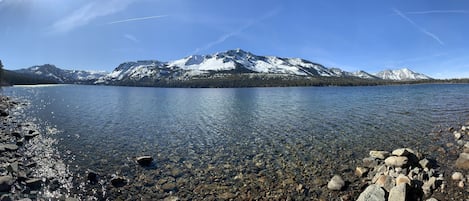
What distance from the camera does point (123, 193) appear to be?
1467 centimetres

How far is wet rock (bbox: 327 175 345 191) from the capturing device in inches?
579

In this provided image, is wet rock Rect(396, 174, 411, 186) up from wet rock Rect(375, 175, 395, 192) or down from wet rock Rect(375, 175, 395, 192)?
up

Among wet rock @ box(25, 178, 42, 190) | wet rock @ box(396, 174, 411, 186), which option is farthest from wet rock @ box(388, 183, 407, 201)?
wet rock @ box(25, 178, 42, 190)

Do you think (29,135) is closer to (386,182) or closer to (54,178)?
(54,178)

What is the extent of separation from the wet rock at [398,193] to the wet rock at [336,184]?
2682mm

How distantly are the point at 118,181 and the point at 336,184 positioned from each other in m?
12.5

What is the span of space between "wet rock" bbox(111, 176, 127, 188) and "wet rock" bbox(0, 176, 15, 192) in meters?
4.98

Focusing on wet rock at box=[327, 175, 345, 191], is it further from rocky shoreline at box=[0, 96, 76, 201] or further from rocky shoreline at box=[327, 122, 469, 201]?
rocky shoreline at box=[0, 96, 76, 201]

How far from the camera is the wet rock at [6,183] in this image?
13945mm

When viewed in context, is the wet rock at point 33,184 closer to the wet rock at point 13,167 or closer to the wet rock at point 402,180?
the wet rock at point 13,167

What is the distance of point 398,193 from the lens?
12227 mm

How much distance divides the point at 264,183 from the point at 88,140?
62.9 ft

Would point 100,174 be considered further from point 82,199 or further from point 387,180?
point 387,180

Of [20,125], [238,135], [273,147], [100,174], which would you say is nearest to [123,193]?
[100,174]
